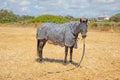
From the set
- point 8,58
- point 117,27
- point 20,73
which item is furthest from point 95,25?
point 20,73

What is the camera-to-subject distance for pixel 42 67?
1151 cm

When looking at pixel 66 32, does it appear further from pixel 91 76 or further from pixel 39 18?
pixel 39 18

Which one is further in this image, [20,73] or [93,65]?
[93,65]

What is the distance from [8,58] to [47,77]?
166 inches

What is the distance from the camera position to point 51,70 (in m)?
11.1

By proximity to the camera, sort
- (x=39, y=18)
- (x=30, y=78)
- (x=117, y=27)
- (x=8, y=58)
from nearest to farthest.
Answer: (x=30, y=78)
(x=8, y=58)
(x=117, y=27)
(x=39, y=18)

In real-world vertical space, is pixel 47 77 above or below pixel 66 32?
below

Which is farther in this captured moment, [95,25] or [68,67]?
[95,25]

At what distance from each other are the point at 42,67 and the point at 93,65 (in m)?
2.52

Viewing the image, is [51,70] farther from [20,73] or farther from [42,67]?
[20,73]

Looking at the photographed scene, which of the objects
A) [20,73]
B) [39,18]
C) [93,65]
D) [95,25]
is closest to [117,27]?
[95,25]

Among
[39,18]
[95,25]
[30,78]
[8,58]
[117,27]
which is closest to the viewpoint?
[30,78]

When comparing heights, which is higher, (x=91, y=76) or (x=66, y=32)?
(x=66, y=32)

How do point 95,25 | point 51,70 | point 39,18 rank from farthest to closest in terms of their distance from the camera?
point 39,18 → point 95,25 → point 51,70
